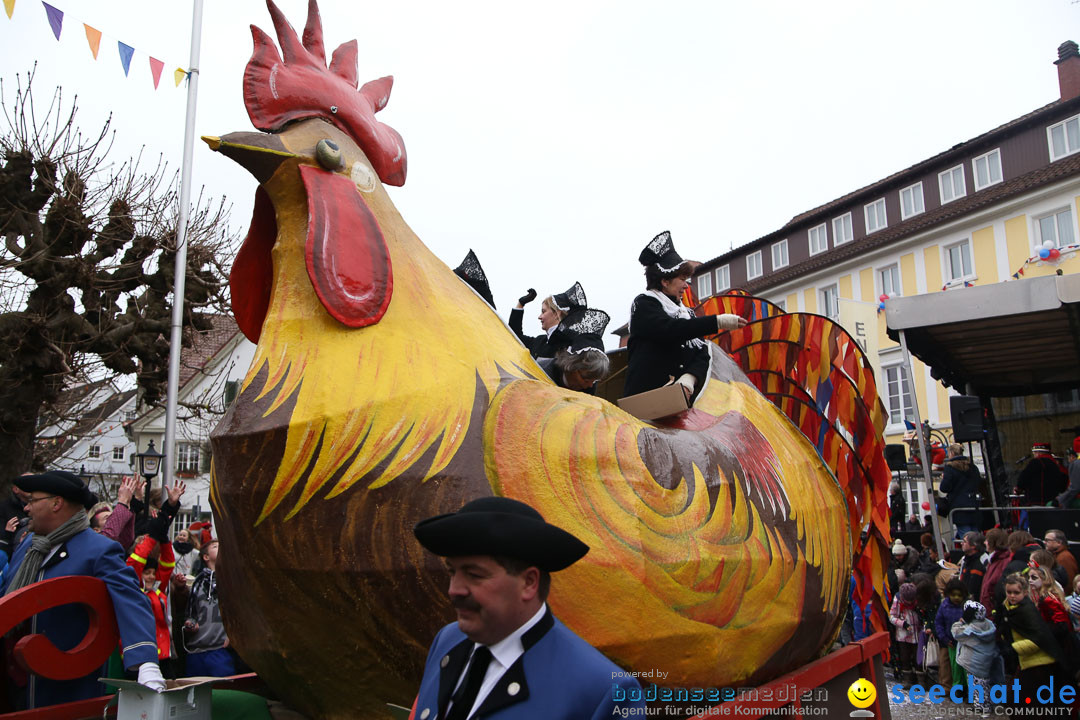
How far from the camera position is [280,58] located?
9.69 ft

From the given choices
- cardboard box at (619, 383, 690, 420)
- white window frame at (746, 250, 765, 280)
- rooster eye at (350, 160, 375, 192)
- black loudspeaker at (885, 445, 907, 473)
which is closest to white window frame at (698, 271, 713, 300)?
white window frame at (746, 250, 765, 280)

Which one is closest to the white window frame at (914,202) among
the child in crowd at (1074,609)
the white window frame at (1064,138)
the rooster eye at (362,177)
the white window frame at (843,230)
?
the white window frame at (843,230)

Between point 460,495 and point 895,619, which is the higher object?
point 460,495

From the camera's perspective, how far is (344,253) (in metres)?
2.62

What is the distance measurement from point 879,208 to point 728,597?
27608 mm

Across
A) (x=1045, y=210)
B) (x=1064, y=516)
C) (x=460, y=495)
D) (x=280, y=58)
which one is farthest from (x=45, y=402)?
(x=1045, y=210)

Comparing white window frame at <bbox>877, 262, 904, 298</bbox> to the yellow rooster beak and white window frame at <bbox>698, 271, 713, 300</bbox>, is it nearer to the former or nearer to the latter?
white window frame at <bbox>698, 271, 713, 300</bbox>

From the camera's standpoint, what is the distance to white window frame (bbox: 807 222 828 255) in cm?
2916

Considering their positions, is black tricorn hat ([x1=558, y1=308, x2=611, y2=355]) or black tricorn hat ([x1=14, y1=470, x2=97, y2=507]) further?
black tricorn hat ([x1=558, y1=308, x2=611, y2=355])

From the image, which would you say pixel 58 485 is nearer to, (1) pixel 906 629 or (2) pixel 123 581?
(2) pixel 123 581

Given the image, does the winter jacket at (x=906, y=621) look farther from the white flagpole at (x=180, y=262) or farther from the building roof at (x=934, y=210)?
the building roof at (x=934, y=210)

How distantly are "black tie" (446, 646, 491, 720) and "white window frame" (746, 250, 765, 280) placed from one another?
102 feet

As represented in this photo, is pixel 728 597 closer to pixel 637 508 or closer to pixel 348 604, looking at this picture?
pixel 637 508

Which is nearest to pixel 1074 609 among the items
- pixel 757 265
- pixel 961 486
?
pixel 961 486
